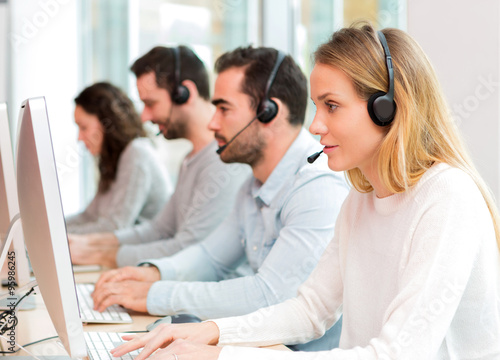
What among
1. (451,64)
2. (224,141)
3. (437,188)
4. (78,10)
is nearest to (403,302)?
(437,188)

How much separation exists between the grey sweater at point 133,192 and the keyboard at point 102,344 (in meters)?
1.44

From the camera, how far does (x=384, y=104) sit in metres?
0.98

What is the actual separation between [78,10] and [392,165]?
11.5 ft

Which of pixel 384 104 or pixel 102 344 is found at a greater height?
pixel 384 104

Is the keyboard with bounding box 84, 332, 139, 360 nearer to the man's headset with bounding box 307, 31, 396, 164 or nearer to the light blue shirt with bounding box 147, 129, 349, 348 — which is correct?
the light blue shirt with bounding box 147, 129, 349, 348

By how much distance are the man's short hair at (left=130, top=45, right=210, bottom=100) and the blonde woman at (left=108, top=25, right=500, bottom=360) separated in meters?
1.25

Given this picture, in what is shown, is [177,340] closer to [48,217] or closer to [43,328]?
[48,217]

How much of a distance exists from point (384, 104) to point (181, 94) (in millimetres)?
1385

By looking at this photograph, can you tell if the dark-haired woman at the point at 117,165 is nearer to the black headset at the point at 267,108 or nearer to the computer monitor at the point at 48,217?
Answer: the black headset at the point at 267,108

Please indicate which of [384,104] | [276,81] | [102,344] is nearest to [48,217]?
[102,344]

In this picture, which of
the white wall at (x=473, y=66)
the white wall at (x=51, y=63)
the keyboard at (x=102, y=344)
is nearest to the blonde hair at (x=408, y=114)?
the white wall at (x=473, y=66)

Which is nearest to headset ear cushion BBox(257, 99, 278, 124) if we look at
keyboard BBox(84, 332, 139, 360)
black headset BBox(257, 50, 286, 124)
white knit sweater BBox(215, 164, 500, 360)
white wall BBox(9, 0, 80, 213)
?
black headset BBox(257, 50, 286, 124)

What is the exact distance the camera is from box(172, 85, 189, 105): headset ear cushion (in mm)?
2266

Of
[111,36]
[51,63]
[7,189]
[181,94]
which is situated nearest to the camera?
[7,189]
